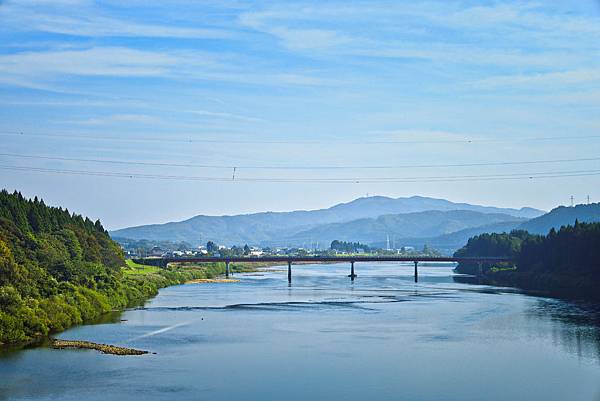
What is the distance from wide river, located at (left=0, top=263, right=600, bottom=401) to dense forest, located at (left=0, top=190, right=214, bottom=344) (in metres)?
2.05

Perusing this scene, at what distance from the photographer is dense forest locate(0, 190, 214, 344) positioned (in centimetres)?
4075

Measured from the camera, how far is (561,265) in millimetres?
78000

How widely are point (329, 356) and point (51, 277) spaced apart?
2088cm

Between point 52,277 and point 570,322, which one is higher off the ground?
point 52,277

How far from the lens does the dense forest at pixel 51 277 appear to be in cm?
4075

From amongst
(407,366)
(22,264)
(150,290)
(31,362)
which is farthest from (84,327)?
(150,290)

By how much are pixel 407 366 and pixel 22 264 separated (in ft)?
85.3

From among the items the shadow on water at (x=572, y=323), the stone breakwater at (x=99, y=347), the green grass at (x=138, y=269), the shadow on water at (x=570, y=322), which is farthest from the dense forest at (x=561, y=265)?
the stone breakwater at (x=99, y=347)

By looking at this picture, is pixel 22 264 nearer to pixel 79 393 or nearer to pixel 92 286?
pixel 92 286

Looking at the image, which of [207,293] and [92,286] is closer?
[92,286]

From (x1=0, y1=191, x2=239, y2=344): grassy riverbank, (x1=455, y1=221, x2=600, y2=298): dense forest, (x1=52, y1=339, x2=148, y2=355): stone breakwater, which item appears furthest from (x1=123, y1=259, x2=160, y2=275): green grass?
(x1=52, y1=339, x2=148, y2=355): stone breakwater


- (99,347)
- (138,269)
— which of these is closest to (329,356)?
(99,347)

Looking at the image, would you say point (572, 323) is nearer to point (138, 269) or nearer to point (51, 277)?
point (51, 277)

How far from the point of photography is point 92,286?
5716cm
